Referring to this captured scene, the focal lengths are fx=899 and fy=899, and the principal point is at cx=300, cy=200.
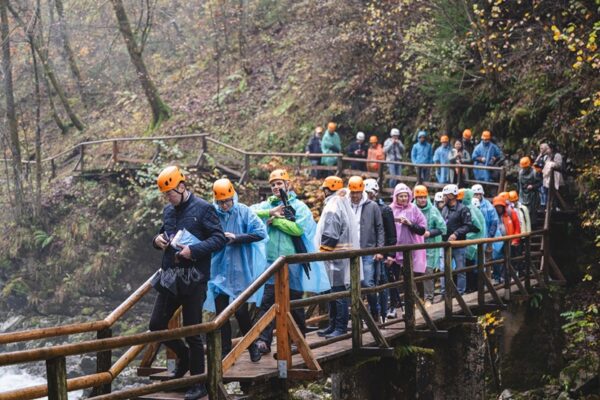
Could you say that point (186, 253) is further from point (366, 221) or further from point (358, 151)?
point (358, 151)

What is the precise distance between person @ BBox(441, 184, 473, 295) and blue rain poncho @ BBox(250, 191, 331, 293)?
4.94 metres

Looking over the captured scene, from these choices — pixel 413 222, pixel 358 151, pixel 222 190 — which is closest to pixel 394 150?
pixel 358 151

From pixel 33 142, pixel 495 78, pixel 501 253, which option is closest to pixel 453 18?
pixel 495 78

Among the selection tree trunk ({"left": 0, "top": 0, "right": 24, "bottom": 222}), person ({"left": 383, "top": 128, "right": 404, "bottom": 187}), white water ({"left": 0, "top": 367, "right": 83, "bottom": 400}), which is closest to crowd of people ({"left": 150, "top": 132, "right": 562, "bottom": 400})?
person ({"left": 383, "top": 128, "right": 404, "bottom": 187})

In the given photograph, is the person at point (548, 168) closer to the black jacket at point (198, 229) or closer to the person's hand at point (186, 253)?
the black jacket at point (198, 229)

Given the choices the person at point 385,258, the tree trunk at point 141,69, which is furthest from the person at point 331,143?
the person at point 385,258

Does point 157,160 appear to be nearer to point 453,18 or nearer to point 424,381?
point 453,18

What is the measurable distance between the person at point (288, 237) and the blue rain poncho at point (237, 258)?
0.42 m

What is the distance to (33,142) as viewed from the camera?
3844cm

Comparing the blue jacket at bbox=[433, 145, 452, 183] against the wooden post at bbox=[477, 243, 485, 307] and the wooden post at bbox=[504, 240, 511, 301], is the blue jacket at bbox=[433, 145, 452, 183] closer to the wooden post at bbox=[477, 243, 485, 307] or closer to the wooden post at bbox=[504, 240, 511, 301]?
the wooden post at bbox=[504, 240, 511, 301]

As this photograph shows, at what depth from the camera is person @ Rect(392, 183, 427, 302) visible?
42.1ft

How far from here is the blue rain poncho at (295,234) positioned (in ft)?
32.2

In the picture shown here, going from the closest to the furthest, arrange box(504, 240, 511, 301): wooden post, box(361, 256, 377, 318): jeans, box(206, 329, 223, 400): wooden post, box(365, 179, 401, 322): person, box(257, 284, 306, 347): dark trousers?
box(206, 329, 223, 400): wooden post → box(257, 284, 306, 347): dark trousers → box(361, 256, 377, 318): jeans → box(365, 179, 401, 322): person → box(504, 240, 511, 301): wooden post

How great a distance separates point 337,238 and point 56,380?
500 centimetres
